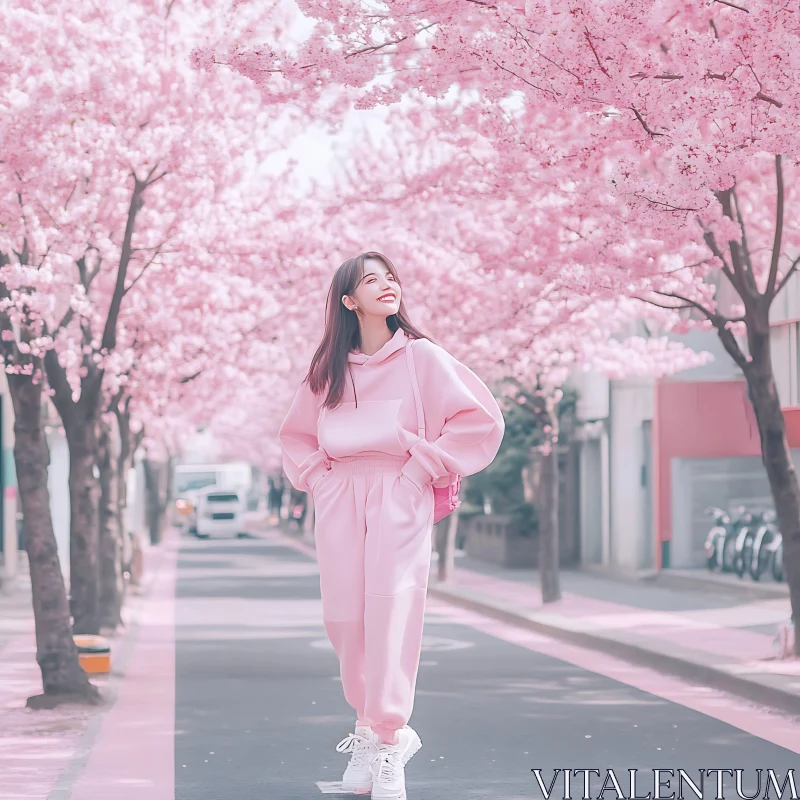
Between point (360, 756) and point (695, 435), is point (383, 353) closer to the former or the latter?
point (360, 756)

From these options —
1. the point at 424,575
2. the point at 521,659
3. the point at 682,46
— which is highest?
the point at 682,46

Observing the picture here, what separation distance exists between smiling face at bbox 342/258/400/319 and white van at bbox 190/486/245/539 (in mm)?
62013

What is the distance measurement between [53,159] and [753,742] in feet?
22.9

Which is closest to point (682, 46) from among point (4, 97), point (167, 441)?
point (4, 97)

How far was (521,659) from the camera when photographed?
14.9 m

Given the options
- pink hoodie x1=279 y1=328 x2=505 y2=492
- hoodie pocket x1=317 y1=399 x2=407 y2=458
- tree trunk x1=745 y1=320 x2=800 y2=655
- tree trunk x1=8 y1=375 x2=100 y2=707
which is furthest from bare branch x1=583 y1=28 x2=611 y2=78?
tree trunk x1=745 y1=320 x2=800 y2=655

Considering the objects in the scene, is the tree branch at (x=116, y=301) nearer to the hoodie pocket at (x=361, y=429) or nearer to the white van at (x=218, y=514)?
the hoodie pocket at (x=361, y=429)

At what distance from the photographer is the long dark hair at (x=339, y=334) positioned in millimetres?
6395

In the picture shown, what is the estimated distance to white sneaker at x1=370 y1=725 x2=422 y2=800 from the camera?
6121 millimetres

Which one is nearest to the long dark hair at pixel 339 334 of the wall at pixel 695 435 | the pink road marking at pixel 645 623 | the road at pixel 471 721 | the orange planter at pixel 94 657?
the road at pixel 471 721

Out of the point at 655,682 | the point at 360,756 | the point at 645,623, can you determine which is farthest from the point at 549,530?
the point at 360,756

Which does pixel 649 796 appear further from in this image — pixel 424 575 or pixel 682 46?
pixel 682 46

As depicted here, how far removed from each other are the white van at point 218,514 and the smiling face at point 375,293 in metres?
62.0

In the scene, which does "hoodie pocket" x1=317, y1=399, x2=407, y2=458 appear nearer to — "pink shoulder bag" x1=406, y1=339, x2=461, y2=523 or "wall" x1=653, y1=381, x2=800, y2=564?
"pink shoulder bag" x1=406, y1=339, x2=461, y2=523
